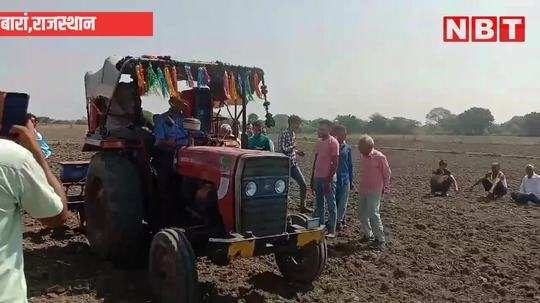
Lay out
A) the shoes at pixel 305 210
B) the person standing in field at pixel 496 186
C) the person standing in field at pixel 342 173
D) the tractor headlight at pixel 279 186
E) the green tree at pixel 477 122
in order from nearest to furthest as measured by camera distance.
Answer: the tractor headlight at pixel 279 186, the person standing in field at pixel 342 173, the shoes at pixel 305 210, the person standing in field at pixel 496 186, the green tree at pixel 477 122

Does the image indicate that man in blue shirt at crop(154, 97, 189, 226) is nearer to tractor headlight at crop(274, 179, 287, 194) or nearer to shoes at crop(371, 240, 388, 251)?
tractor headlight at crop(274, 179, 287, 194)

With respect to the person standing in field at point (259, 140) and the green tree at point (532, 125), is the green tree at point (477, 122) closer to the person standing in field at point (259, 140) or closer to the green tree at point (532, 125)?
the green tree at point (532, 125)

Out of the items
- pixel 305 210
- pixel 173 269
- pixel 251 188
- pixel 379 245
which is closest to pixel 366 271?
pixel 379 245

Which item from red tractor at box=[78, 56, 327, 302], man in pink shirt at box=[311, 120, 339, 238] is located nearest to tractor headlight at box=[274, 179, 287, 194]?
red tractor at box=[78, 56, 327, 302]

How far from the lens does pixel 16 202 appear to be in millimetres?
2102

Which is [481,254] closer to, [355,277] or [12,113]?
[355,277]

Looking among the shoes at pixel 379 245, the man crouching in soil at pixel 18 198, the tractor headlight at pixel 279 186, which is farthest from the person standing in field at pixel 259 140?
the man crouching in soil at pixel 18 198

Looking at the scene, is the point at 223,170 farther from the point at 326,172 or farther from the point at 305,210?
the point at 305,210

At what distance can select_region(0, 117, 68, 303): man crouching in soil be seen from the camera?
6.68 feet

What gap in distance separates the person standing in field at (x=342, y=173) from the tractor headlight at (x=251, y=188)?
330 cm

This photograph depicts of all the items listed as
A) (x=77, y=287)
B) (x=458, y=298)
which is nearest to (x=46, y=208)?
(x=77, y=287)

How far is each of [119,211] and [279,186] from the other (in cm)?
173

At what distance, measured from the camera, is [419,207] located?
1061 cm

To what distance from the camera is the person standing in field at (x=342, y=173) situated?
7926 millimetres
